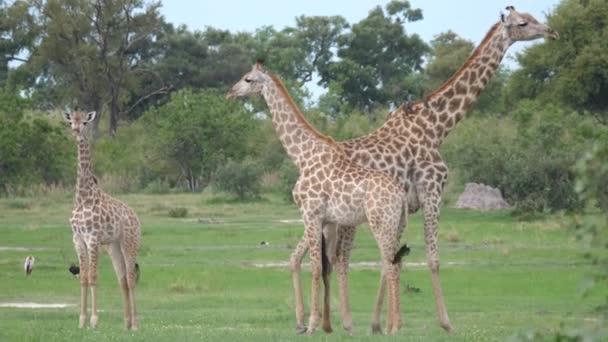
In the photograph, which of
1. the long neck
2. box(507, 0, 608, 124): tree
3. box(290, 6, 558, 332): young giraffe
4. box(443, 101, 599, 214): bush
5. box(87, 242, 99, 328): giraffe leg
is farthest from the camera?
box(507, 0, 608, 124): tree

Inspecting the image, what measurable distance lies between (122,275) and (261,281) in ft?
19.4

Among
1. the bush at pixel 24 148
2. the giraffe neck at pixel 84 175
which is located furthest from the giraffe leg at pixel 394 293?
the bush at pixel 24 148

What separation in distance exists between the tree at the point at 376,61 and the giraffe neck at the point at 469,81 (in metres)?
51.6

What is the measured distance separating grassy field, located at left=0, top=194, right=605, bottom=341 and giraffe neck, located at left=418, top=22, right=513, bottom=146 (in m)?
1.73

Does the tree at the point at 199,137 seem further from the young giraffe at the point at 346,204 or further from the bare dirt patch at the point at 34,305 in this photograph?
the young giraffe at the point at 346,204

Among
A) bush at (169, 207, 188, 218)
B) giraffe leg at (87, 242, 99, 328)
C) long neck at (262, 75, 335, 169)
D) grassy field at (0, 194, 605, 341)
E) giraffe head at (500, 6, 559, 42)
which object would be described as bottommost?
grassy field at (0, 194, 605, 341)

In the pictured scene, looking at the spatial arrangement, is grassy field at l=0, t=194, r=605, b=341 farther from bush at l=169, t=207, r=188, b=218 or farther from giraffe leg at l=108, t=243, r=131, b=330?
bush at l=169, t=207, r=188, b=218

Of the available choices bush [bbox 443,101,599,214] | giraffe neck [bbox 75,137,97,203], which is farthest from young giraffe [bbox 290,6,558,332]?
bush [bbox 443,101,599,214]

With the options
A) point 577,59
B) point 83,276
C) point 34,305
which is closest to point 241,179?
point 577,59

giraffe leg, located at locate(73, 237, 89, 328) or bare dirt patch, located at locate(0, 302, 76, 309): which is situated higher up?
giraffe leg, located at locate(73, 237, 89, 328)

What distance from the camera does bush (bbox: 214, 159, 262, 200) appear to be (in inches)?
1476

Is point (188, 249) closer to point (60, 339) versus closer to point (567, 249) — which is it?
point (567, 249)

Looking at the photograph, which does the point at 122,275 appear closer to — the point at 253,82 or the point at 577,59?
the point at 253,82

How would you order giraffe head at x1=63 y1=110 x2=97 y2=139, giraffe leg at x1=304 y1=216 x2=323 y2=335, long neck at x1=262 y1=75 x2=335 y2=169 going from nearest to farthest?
giraffe leg at x1=304 y1=216 x2=323 y2=335 → long neck at x1=262 y1=75 x2=335 y2=169 → giraffe head at x1=63 y1=110 x2=97 y2=139
